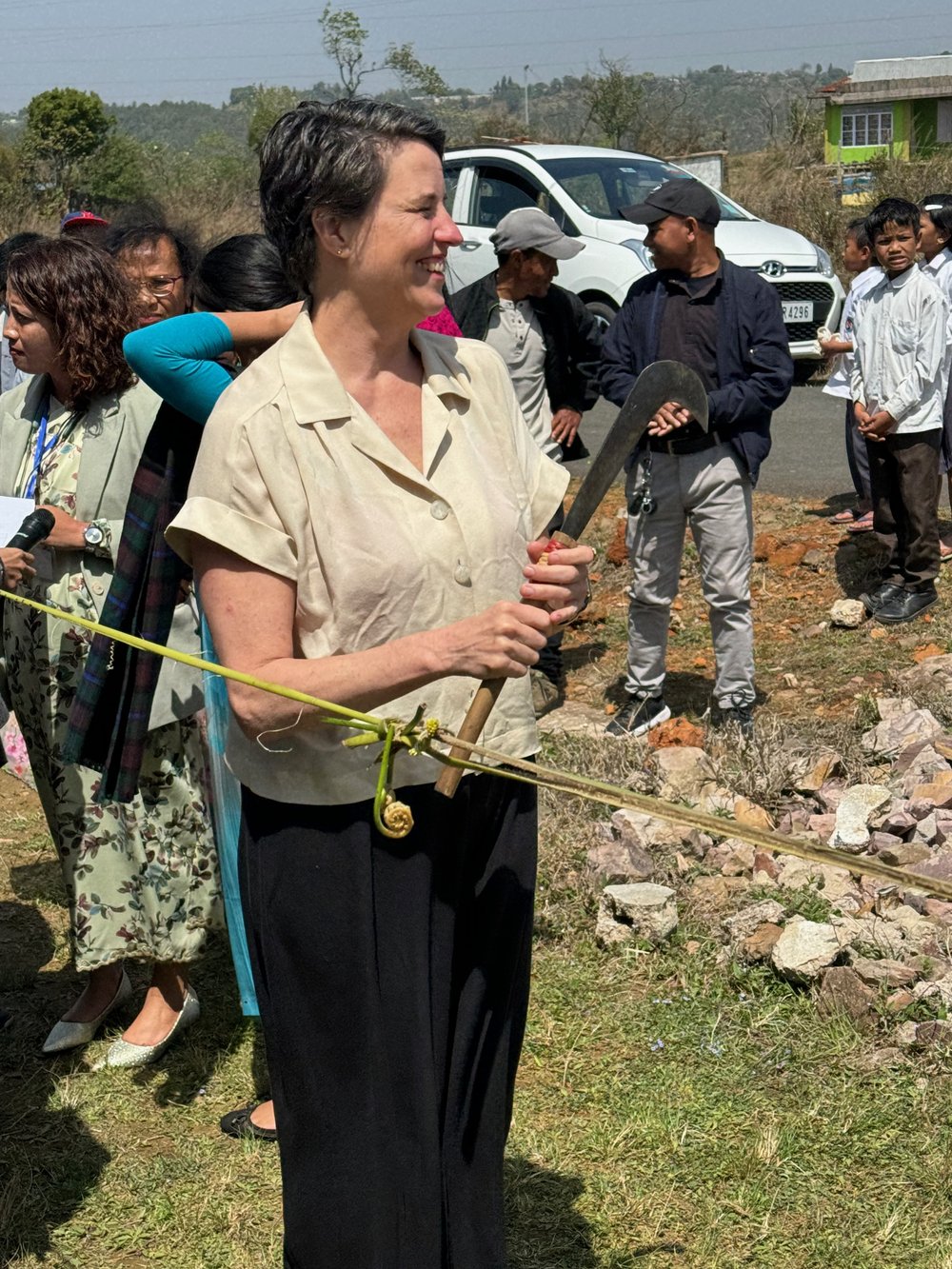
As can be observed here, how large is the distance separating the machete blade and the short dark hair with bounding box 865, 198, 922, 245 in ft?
17.1

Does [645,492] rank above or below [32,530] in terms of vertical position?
below

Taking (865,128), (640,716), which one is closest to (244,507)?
(640,716)

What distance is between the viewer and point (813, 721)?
19.2 ft

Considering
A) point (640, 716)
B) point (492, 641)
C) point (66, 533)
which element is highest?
point (492, 641)

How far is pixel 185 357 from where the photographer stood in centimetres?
275

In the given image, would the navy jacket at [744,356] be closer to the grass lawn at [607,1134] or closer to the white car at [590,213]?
the grass lawn at [607,1134]

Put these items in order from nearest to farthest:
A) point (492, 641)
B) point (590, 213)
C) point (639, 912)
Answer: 1. point (492, 641)
2. point (639, 912)
3. point (590, 213)

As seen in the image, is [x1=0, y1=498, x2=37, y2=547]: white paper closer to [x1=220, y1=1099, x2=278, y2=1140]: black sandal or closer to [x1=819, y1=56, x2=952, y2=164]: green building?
[x1=220, y1=1099, x2=278, y2=1140]: black sandal

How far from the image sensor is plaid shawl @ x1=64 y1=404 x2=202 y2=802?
3023mm

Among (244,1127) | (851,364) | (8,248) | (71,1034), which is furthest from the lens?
(851,364)

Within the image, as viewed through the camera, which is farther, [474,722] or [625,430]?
[625,430]

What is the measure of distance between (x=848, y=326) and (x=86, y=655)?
6.03m

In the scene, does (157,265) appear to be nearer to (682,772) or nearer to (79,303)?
(79,303)

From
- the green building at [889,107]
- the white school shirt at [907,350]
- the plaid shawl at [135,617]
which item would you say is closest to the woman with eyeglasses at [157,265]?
the plaid shawl at [135,617]
